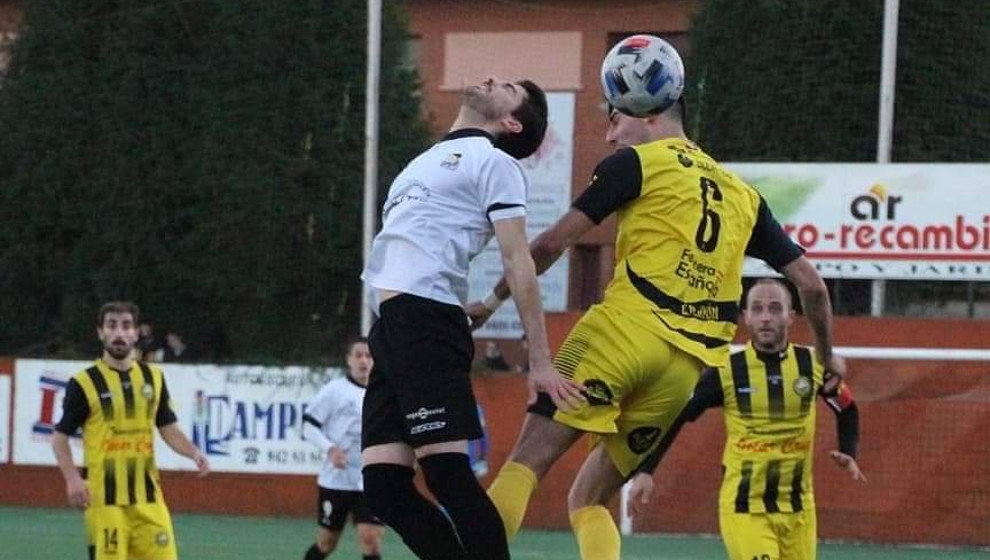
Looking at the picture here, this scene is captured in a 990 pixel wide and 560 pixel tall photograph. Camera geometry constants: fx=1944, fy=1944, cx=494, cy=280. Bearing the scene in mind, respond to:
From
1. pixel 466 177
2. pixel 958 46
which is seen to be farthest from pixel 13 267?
pixel 466 177

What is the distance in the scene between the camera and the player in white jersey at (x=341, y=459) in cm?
1296

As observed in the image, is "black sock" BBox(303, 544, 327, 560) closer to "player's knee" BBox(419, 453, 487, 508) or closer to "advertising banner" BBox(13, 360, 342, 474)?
"advertising banner" BBox(13, 360, 342, 474)

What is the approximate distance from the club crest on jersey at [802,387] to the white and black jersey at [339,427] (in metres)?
4.33

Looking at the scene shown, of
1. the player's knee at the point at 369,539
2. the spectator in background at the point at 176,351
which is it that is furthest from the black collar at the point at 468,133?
the spectator in background at the point at 176,351

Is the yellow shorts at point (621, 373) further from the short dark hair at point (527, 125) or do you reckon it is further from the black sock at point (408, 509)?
the short dark hair at point (527, 125)

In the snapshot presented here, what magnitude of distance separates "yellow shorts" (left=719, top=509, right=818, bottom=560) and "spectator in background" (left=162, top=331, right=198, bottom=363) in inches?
420

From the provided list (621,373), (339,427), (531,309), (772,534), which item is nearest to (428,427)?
(531,309)

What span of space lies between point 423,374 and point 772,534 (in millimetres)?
3331

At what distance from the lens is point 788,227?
1720 cm

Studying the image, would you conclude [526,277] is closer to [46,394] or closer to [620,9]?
[46,394]

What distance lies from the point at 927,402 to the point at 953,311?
1.36 m

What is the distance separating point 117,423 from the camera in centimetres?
1106

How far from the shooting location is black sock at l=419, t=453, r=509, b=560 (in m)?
6.61

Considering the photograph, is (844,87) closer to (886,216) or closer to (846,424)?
(886,216)
